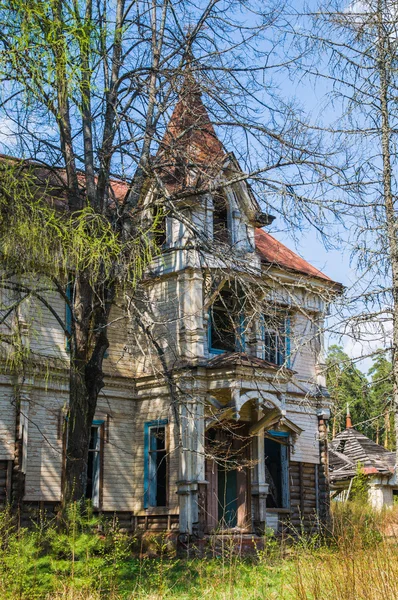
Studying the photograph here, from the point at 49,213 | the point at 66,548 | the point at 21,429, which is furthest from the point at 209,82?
the point at 21,429

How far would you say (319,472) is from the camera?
2289 centimetres

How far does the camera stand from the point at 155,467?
65.1ft

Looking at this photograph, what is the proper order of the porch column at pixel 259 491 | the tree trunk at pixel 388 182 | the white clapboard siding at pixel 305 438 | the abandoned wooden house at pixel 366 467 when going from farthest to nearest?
1. the abandoned wooden house at pixel 366 467
2. the white clapboard siding at pixel 305 438
3. the porch column at pixel 259 491
4. the tree trunk at pixel 388 182

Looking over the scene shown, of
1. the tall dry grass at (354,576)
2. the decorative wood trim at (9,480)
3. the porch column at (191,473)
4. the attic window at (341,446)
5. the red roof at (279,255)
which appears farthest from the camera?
the attic window at (341,446)

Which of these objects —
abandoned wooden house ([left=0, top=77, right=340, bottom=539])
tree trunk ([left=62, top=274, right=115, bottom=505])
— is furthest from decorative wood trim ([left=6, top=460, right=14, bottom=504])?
tree trunk ([left=62, top=274, right=115, bottom=505])

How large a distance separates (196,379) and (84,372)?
6.80m

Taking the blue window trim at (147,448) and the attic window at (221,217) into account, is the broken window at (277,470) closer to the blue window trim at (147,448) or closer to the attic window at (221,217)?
the blue window trim at (147,448)

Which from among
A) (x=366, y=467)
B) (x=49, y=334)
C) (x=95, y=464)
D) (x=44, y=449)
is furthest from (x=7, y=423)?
(x=366, y=467)

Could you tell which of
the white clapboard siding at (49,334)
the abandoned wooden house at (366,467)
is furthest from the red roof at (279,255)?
the abandoned wooden house at (366,467)

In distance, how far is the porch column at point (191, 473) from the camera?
18359mm

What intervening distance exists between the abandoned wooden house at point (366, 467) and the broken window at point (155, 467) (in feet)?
45.7

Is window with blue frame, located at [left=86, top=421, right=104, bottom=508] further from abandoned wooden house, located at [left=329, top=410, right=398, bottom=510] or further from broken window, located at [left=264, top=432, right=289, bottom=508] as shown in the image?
abandoned wooden house, located at [left=329, top=410, right=398, bottom=510]

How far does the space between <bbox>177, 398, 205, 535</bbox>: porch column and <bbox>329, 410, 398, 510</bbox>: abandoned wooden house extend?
1472cm

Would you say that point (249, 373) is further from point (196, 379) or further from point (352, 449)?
point (352, 449)
